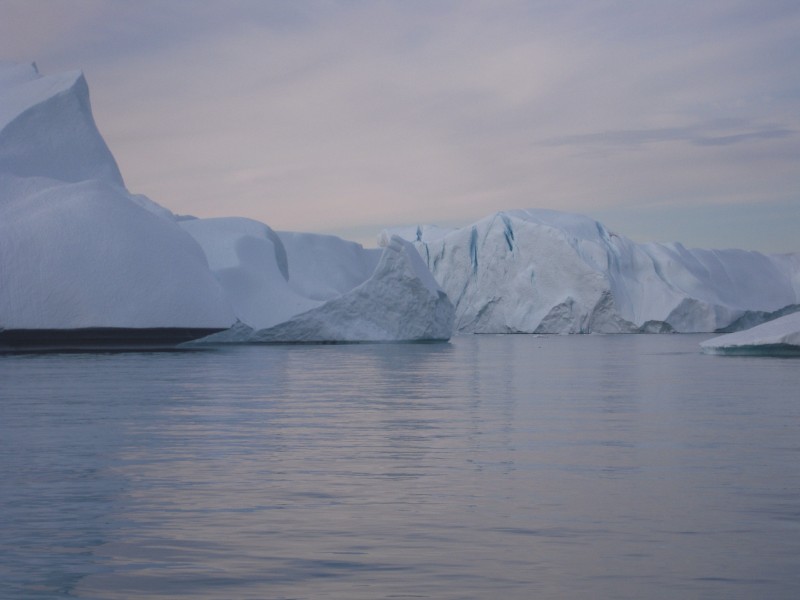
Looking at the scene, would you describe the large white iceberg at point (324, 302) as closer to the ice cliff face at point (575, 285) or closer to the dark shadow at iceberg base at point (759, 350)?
the dark shadow at iceberg base at point (759, 350)

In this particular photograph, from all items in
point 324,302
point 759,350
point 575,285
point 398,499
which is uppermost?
point 575,285

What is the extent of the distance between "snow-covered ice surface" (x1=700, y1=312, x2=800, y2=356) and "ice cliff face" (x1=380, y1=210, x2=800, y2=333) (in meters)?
24.5

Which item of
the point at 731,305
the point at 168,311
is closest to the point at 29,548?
the point at 168,311

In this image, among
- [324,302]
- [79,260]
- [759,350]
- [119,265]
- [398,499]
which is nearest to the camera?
[398,499]

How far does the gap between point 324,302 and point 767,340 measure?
13.3 m

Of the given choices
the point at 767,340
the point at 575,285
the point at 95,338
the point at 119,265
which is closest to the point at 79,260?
the point at 119,265

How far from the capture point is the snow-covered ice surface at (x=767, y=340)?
65.8 feet

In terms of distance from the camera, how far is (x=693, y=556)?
11.0ft

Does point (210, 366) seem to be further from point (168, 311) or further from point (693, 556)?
point (693, 556)

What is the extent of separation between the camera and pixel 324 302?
29.5 meters

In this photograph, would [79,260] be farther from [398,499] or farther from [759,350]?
[398,499]

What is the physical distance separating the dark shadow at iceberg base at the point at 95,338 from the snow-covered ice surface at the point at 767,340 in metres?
11.6

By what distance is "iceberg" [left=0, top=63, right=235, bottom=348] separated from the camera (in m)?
21.9

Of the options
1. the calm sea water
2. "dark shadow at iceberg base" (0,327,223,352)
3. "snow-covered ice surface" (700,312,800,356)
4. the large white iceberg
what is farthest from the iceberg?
the calm sea water
